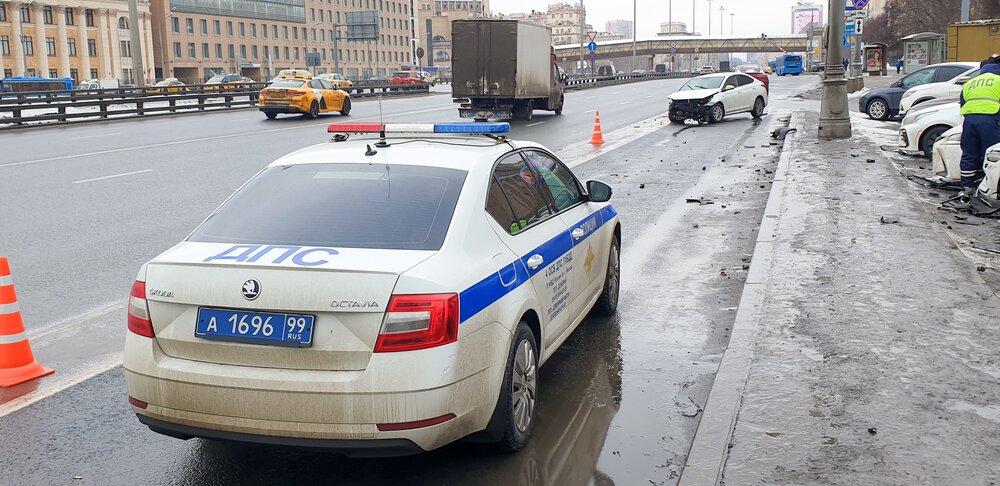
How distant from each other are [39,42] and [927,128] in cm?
9482

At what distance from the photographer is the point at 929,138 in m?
16.8

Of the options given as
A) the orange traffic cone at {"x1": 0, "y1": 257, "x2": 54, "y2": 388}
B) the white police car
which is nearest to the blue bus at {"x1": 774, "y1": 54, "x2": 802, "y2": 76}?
the white police car

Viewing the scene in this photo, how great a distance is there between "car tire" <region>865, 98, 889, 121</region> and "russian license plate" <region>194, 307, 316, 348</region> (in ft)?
84.1

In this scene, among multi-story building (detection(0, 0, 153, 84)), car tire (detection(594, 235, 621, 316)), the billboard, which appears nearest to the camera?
car tire (detection(594, 235, 621, 316))

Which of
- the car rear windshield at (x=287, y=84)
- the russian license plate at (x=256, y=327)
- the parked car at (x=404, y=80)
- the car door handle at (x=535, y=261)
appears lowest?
the russian license plate at (x=256, y=327)

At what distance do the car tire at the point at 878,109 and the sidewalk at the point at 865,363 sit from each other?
17907 millimetres

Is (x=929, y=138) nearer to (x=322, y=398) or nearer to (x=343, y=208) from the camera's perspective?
(x=343, y=208)

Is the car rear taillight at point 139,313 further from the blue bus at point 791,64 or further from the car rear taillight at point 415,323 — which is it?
the blue bus at point 791,64

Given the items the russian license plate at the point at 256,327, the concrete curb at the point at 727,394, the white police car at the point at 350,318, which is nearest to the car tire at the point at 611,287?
the concrete curb at the point at 727,394

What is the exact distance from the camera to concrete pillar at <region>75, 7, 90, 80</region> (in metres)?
97.7

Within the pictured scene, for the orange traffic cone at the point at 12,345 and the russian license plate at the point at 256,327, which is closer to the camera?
the russian license plate at the point at 256,327

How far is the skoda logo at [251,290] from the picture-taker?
3783mm

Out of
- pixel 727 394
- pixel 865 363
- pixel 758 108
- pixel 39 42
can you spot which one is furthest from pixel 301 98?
pixel 39 42

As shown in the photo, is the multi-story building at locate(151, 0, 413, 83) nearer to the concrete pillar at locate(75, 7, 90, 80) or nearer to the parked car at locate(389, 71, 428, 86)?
the concrete pillar at locate(75, 7, 90, 80)
